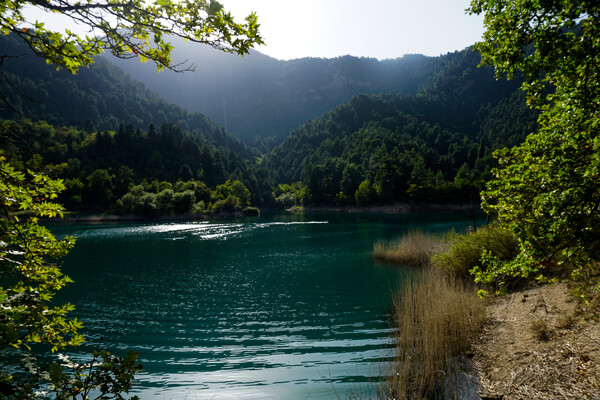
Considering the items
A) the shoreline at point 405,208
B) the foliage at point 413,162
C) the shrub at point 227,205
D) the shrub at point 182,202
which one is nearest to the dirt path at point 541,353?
the shoreline at point 405,208

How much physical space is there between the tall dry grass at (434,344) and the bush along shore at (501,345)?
2 centimetres

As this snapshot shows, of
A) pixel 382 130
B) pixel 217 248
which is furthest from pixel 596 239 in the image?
pixel 382 130

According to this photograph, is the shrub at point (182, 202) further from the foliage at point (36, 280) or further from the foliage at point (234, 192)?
the foliage at point (36, 280)

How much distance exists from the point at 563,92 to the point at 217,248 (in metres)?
40.0

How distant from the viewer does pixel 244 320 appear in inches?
609

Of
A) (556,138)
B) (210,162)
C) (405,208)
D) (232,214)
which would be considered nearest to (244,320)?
(556,138)

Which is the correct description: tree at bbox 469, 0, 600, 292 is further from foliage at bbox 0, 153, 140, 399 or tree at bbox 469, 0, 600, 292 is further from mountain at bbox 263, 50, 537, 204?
mountain at bbox 263, 50, 537, 204

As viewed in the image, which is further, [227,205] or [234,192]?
[234,192]

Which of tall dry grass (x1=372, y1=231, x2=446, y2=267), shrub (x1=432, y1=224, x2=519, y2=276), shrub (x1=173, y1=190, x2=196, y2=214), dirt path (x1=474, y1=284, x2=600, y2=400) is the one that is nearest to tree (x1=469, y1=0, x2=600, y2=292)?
dirt path (x1=474, y1=284, x2=600, y2=400)

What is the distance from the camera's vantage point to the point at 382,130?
193m

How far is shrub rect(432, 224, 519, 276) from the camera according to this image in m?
15.4

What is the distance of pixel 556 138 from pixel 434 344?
20.9 feet

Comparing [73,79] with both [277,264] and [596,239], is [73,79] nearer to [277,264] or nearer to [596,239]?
[277,264]

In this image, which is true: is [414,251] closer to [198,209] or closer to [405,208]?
[405,208]
